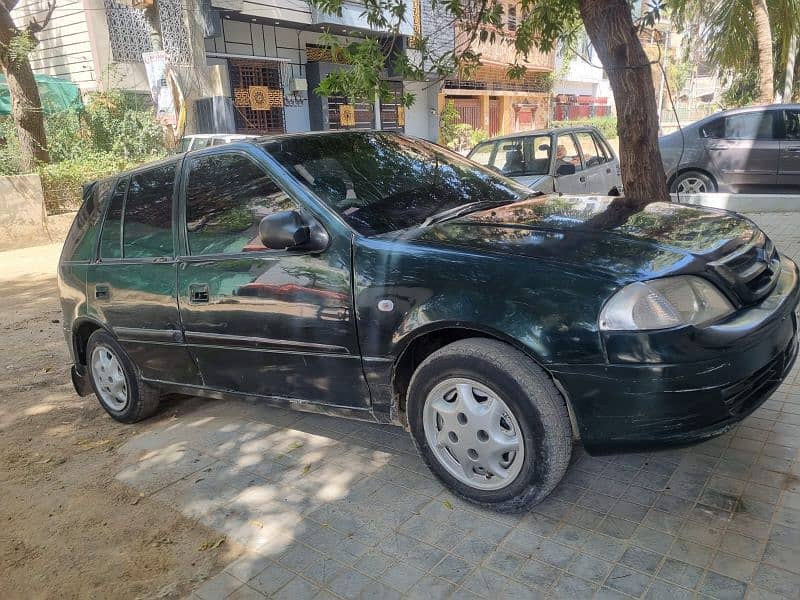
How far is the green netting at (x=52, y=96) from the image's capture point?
14.1 metres

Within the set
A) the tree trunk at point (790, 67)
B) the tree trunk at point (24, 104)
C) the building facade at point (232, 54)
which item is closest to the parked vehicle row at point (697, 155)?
the building facade at point (232, 54)

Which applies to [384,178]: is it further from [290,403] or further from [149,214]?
[149,214]

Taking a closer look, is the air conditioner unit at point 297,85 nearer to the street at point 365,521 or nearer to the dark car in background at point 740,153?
the dark car in background at point 740,153

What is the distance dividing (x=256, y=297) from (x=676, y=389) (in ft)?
6.63

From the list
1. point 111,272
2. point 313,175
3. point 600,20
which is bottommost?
point 111,272

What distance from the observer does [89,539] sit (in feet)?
10.4

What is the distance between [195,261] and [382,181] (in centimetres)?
114

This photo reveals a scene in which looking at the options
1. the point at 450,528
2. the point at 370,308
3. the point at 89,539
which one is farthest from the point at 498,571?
the point at 89,539

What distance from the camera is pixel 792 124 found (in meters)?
9.86

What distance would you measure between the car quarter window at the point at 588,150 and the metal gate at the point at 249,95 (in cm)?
1076

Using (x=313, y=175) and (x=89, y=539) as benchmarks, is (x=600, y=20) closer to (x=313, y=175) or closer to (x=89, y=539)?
(x=313, y=175)

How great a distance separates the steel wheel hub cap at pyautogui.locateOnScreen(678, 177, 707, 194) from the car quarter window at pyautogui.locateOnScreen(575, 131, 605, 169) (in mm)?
1682

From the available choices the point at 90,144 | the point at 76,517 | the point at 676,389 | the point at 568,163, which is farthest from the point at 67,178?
the point at 676,389

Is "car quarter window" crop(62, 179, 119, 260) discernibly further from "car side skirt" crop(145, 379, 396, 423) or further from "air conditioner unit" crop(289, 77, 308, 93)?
"air conditioner unit" crop(289, 77, 308, 93)
